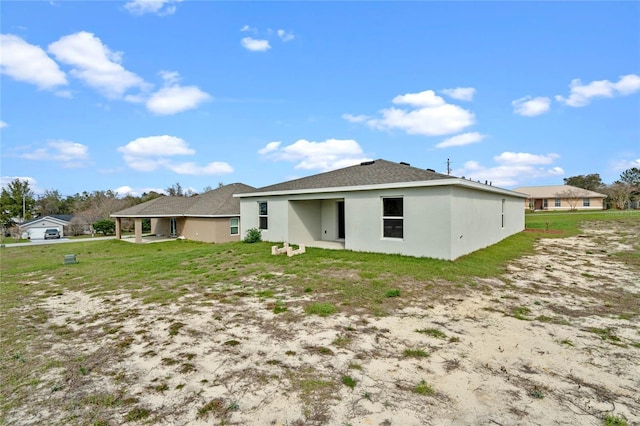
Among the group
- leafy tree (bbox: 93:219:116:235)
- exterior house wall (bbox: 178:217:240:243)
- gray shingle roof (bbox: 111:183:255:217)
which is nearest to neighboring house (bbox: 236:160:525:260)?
exterior house wall (bbox: 178:217:240:243)

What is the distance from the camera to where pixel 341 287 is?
7.13 metres

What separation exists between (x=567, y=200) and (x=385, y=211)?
50.6 meters

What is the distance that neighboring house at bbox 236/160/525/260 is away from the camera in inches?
386

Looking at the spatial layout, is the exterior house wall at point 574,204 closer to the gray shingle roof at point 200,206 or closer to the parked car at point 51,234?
the gray shingle roof at point 200,206

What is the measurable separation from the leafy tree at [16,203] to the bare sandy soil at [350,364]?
52.9 meters

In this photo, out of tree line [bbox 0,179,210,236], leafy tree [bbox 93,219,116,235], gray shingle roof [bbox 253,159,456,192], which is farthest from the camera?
tree line [bbox 0,179,210,236]

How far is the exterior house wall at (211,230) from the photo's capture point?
20.9m

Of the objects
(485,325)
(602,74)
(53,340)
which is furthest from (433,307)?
(602,74)

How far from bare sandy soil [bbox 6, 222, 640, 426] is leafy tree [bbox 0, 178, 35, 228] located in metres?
52.9

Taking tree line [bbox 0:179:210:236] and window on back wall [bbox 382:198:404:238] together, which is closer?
window on back wall [bbox 382:198:404:238]

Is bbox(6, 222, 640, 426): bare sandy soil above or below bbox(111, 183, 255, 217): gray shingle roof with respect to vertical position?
below

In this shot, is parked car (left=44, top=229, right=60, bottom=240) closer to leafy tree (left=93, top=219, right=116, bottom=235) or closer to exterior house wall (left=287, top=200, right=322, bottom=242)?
leafy tree (left=93, top=219, right=116, bottom=235)

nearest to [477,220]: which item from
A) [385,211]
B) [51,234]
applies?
[385,211]

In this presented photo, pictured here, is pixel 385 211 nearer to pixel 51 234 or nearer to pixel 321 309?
pixel 321 309
